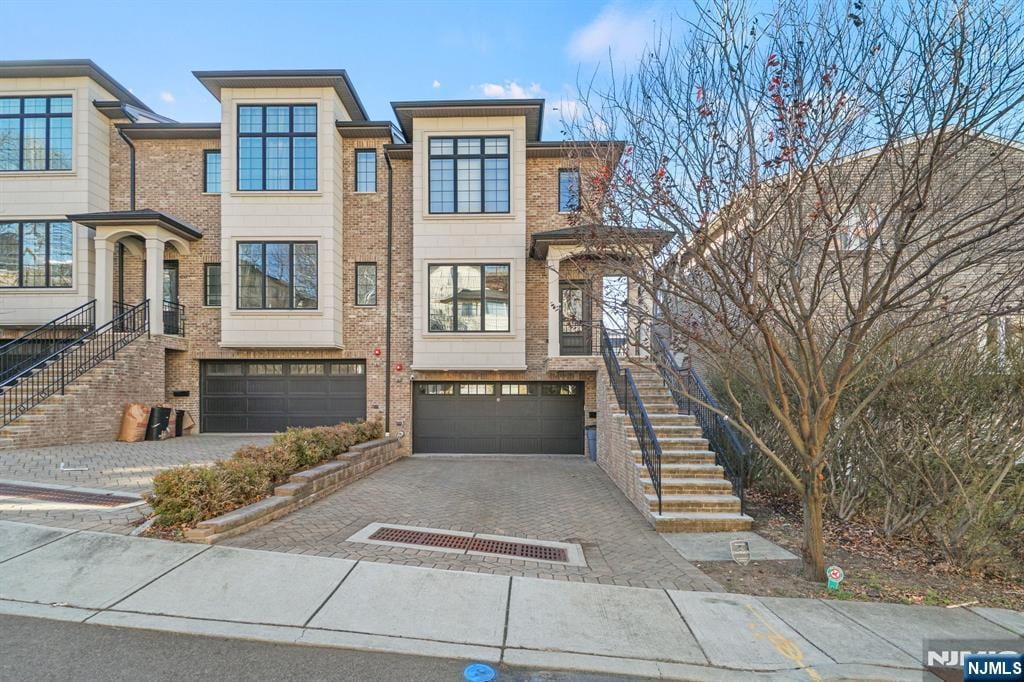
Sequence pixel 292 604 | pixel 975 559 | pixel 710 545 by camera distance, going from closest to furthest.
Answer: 1. pixel 292 604
2. pixel 975 559
3. pixel 710 545

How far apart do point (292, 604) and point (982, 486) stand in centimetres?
735

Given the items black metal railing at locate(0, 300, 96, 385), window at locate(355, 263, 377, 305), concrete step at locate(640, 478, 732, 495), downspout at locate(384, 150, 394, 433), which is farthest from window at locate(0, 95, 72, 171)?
concrete step at locate(640, 478, 732, 495)

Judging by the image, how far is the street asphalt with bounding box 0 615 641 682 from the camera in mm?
3227

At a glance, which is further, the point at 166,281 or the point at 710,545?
the point at 166,281

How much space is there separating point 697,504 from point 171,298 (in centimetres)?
1438

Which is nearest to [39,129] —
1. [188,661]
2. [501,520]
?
[501,520]

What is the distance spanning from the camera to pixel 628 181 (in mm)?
5539

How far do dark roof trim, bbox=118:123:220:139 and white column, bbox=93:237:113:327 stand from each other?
10.5 ft

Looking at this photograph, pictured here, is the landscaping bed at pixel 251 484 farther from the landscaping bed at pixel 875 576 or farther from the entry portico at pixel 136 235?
the entry portico at pixel 136 235

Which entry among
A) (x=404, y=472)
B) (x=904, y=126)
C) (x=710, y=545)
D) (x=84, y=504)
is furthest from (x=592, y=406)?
(x=84, y=504)

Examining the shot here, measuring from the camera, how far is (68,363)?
11406 millimetres

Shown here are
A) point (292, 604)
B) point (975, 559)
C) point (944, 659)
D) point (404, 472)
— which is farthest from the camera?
point (404, 472)

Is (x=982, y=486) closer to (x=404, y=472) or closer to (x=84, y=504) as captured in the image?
(x=404, y=472)

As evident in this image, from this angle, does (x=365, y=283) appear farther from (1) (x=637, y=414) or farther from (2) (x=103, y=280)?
(1) (x=637, y=414)
